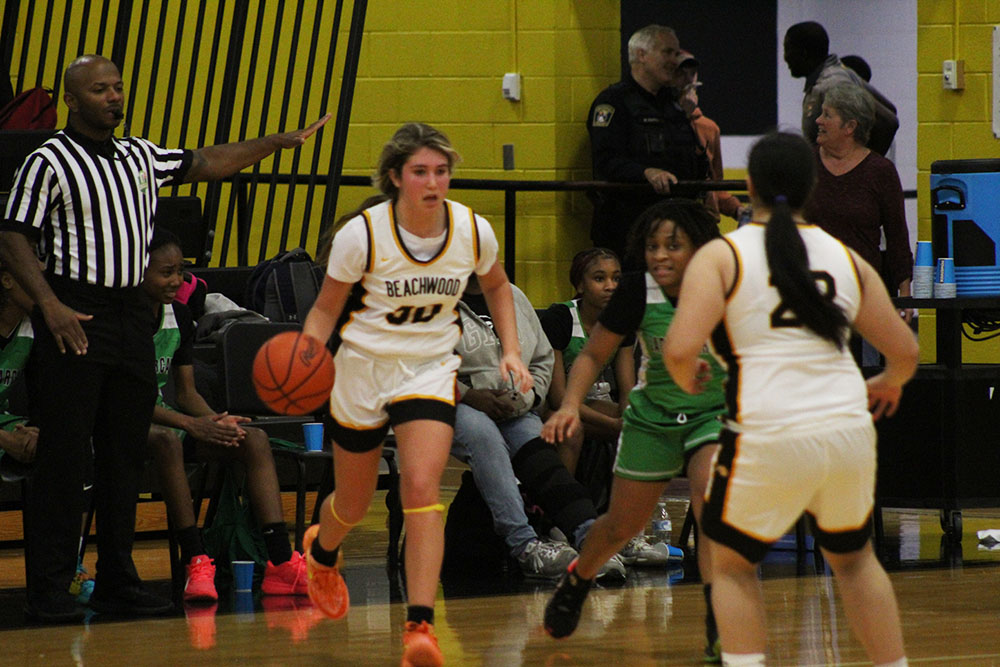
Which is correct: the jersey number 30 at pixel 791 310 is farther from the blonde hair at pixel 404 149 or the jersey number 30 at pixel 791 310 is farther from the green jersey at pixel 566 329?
the green jersey at pixel 566 329

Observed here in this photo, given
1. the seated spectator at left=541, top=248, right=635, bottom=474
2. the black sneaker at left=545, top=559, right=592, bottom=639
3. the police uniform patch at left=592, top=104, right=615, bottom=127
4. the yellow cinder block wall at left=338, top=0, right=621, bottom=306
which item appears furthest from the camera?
the yellow cinder block wall at left=338, top=0, right=621, bottom=306

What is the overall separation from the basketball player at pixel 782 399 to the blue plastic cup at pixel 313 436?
8.80 ft

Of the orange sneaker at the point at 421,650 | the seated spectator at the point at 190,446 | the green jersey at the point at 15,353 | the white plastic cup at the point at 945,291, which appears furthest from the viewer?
the white plastic cup at the point at 945,291

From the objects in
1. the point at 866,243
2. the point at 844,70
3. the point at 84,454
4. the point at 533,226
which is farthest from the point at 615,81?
the point at 84,454

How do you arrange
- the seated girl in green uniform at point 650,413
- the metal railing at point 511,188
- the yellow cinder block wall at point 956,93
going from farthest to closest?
the yellow cinder block wall at point 956,93 → the metal railing at point 511,188 → the seated girl in green uniform at point 650,413

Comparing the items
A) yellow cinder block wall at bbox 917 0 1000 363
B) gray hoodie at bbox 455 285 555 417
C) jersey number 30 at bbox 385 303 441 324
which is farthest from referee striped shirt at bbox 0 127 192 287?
yellow cinder block wall at bbox 917 0 1000 363

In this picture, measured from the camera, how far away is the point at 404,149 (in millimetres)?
4309

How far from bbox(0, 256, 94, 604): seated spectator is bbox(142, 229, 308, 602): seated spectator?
0.39 metres

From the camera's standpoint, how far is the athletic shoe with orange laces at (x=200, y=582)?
534 cm

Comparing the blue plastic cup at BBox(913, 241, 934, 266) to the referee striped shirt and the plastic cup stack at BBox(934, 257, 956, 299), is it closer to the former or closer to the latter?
the plastic cup stack at BBox(934, 257, 956, 299)

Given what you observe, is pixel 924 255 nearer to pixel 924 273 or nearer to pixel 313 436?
pixel 924 273

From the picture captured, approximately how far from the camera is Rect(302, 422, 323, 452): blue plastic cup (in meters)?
5.89

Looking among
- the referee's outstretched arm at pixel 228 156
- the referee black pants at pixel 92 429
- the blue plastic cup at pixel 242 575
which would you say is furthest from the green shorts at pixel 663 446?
the referee's outstretched arm at pixel 228 156

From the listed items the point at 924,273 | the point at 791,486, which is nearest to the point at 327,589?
the point at 791,486
